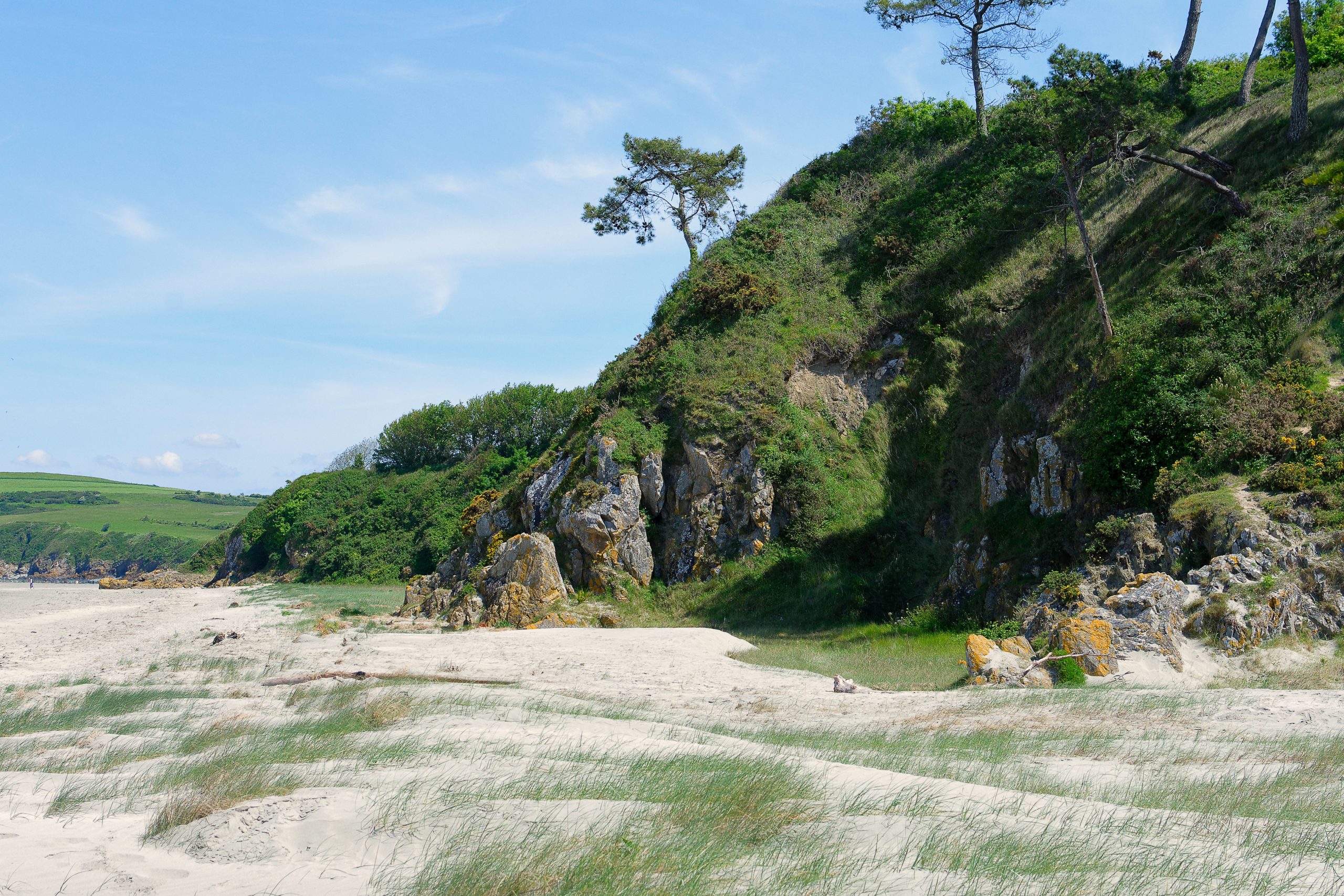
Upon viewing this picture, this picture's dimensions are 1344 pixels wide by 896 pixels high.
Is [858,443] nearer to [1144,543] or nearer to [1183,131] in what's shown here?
[1144,543]

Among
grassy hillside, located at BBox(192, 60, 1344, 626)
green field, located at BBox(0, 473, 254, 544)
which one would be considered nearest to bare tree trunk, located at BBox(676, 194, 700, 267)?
grassy hillside, located at BBox(192, 60, 1344, 626)

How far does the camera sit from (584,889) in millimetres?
4625

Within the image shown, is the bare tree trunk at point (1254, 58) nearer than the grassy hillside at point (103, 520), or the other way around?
the bare tree trunk at point (1254, 58)

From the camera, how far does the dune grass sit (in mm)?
14641

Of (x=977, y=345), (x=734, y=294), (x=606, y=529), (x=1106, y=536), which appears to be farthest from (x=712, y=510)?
(x=1106, y=536)

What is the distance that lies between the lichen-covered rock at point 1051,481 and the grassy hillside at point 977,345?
1.18 ft

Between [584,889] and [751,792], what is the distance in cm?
180

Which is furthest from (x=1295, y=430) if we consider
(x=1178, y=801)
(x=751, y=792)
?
(x=751, y=792)

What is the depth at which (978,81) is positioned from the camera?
37250mm

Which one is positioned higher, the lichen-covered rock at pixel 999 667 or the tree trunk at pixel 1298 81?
the tree trunk at pixel 1298 81

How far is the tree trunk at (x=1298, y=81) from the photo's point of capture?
22.6m

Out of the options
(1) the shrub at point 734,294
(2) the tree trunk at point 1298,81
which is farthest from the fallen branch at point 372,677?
(2) the tree trunk at point 1298,81

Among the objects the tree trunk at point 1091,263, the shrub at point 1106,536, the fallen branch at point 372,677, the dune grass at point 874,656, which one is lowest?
the dune grass at point 874,656

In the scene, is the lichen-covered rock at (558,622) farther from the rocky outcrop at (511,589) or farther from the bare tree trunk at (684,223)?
the bare tree trunk at (684,223)
